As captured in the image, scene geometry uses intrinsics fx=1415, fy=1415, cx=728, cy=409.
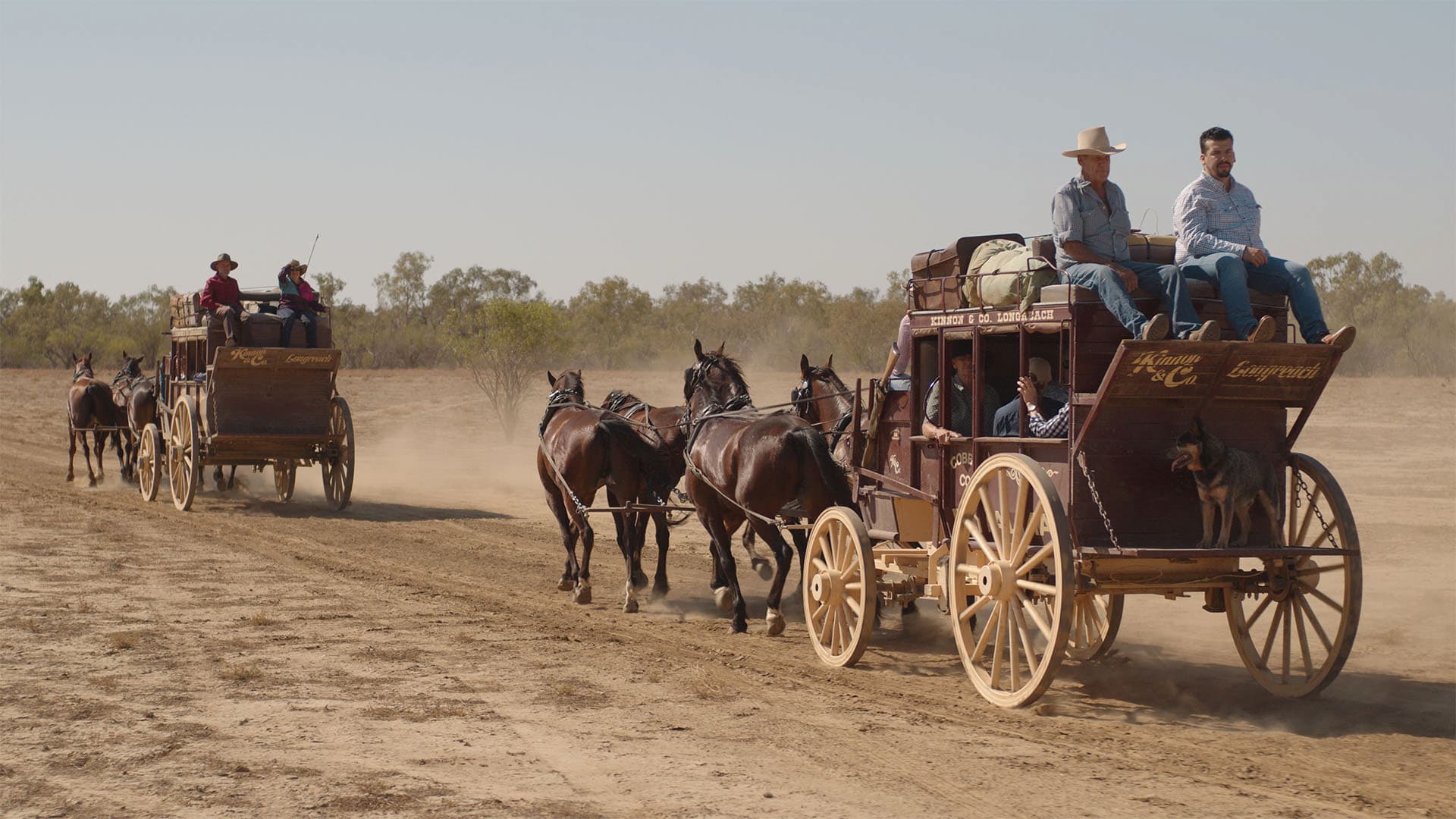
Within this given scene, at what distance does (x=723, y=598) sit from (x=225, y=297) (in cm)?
1061

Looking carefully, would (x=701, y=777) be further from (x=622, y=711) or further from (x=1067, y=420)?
(x=1067, y=420)

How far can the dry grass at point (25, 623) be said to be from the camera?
32.1ft

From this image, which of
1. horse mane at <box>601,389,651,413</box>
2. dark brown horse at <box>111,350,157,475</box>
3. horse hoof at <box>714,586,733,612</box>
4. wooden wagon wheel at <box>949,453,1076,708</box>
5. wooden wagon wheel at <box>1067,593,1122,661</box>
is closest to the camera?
wooden wagon wheel at <box>949,453,1076,708</box>

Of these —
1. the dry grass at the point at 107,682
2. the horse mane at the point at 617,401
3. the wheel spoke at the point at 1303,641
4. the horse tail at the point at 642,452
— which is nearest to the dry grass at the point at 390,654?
the dry grass at the point at 107,682

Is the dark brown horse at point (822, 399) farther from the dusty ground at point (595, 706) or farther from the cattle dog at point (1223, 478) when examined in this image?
the cattle dog at point (1223, 478)

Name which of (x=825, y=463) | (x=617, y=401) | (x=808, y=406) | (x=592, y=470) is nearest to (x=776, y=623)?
(x=825, y=463)

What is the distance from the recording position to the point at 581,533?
39.1 ft

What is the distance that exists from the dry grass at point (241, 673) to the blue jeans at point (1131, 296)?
5217 mm

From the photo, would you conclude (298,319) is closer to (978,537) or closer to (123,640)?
(123,640)

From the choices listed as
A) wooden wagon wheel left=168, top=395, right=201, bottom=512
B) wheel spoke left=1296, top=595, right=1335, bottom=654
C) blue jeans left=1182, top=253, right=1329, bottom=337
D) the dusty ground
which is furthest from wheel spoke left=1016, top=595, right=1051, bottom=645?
wooden wagon wheel left=168, top=395, right=201, bottom=512

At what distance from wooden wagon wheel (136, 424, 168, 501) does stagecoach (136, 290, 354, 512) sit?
0.02 m

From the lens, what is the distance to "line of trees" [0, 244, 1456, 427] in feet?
118

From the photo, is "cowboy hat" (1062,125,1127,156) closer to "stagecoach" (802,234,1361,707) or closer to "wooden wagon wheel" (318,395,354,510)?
"stagecoach" (802,234,1361,707)

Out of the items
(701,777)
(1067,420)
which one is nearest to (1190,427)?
(1067,420)
